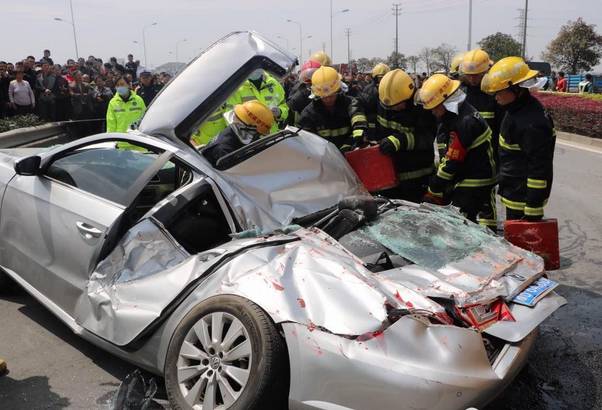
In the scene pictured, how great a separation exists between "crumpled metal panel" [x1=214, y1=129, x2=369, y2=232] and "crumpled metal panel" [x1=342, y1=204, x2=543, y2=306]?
44 centimetres

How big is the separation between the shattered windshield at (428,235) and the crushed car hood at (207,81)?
119cm

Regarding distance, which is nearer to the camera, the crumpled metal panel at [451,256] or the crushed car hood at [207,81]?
the crumpled metal panel at [451,256]

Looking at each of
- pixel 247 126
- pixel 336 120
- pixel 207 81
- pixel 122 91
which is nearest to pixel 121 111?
pixel 122 91

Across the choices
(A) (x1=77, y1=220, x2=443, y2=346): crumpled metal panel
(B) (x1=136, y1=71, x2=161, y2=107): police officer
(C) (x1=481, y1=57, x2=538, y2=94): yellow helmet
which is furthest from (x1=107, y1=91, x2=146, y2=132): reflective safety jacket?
(C) (x1=481, y1=57, x2=538, y2=94): yellow helmet

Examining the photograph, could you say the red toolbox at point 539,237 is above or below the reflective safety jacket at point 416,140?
below

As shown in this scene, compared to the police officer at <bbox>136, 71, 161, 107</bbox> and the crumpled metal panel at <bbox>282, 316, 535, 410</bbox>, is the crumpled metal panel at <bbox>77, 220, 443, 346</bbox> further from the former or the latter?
the police officer at <bbox>136, 71, 161, 107</bbox>

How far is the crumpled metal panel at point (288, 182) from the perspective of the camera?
3.43 m

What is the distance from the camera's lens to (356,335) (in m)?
2.37

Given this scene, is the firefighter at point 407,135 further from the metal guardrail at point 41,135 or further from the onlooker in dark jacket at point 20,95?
the onlooker in dark jacket at point 20,95

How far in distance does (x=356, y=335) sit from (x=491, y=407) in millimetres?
1106

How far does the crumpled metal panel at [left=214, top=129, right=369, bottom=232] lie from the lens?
11.2ft

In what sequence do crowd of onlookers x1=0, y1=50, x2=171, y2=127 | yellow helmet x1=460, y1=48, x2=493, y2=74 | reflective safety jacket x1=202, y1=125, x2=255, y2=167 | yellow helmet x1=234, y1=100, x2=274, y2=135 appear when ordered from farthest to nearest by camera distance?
1. crowd of onlookers x1=0, y1=50, x2=171, y2=127
2. yellow helmet x1=460, y1=48, x2=493, y2=74
3. yellow helmet x1=234, y1=100, x2=274, y2=135
4. reflective safety jacket x1=202, y1=125, x2=255, y2=167

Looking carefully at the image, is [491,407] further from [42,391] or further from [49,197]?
[49,197]

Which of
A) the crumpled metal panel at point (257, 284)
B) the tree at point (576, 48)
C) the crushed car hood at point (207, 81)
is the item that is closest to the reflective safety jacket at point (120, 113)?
the crushed car hood at point (207, 81)
